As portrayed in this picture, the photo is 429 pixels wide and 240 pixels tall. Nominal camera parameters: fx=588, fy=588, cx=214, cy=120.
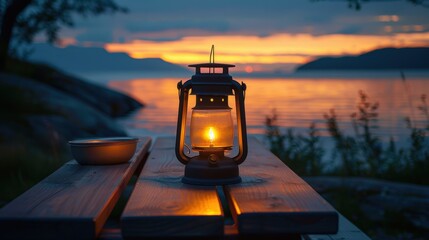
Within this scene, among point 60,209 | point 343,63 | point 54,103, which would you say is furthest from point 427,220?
point 343,63

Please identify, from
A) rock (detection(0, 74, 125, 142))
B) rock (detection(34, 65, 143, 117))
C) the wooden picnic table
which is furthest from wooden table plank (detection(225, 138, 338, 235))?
rock (detection(34, 65, 143, 117))

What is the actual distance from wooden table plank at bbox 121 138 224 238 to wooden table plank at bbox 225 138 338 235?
0.28 feet

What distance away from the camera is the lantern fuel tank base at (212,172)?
2.33 metres

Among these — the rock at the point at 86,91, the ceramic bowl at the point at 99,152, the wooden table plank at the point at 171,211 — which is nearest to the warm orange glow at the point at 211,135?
the wooden table plank at the point at 171,211

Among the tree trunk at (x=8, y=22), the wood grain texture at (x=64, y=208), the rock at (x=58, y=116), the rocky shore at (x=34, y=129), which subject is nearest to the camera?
the wood grain texture at (x=64, y=208)

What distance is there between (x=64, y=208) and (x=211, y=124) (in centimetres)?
73

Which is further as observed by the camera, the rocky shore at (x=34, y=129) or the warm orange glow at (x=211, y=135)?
the rocky shore at (x=34, y=129)

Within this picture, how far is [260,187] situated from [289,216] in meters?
0.45

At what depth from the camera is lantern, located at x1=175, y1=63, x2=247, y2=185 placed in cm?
230

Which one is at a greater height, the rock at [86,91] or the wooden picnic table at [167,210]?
the rock at [86,91]

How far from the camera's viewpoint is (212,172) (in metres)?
2.33

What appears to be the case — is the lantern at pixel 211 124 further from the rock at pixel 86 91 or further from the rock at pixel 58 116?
the rock at pixel 86 91

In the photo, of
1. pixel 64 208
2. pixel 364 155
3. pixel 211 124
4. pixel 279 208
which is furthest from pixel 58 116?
pixel 279 208

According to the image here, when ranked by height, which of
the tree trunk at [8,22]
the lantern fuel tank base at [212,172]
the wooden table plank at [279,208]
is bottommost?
the wooden table plank at [279,208]
